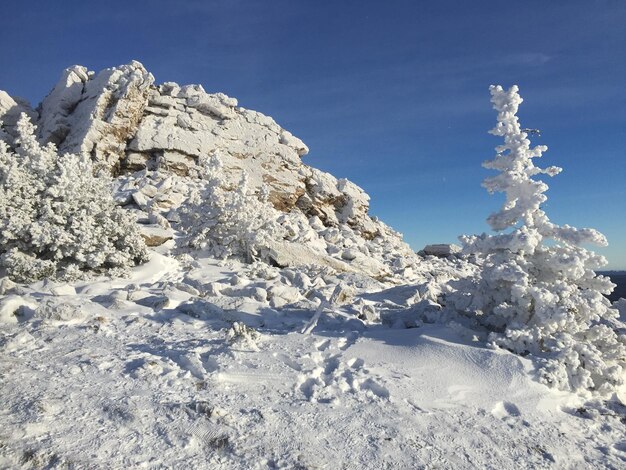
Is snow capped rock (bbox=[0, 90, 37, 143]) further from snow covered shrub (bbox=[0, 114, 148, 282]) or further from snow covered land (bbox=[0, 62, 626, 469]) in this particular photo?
snow covered land (bbox=[0, 62, 626, 469])

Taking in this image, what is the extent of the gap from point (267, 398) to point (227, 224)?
8.90m

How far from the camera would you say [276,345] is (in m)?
6.65

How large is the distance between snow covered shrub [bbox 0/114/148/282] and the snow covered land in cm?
5

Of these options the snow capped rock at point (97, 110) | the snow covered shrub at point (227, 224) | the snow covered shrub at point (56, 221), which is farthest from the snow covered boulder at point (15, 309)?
the snow capped rock at point (97, 110)

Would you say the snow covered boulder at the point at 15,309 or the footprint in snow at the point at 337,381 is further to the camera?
the snow covered boulder at the point at 15,309

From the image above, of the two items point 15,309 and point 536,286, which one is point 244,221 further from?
point 536,286

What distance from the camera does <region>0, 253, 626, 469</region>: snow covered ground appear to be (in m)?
4.13

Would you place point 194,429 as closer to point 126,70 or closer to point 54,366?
point 54,366

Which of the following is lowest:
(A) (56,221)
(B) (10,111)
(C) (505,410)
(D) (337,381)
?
(D) (337,381)

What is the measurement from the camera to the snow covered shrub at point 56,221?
30.9 feet

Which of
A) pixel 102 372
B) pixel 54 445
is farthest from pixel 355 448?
pixel 102 372

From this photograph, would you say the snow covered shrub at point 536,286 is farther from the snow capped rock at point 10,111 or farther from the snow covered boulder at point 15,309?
the snow capped rock at point 10,111

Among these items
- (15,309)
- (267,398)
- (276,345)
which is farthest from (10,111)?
(267,398)

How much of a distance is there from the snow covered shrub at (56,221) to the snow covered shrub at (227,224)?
256 centimetres
